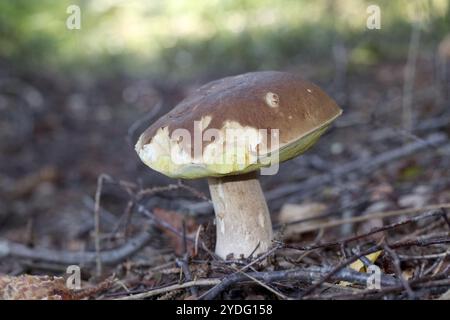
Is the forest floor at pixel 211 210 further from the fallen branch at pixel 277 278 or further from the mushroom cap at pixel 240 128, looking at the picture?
the mushroom cap at pixel 240 128

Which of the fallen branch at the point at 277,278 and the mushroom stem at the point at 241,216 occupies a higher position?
the mushroom stem at the point at 241,216

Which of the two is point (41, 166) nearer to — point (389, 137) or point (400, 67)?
point (389, 137)

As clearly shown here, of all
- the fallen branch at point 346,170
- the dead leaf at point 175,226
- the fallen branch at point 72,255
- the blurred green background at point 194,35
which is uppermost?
the blurred green background at point 194,35

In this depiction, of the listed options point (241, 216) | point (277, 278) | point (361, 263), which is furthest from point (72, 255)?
point (361, 263)

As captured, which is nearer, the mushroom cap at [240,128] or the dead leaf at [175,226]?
the mushroom cap at [240,128]

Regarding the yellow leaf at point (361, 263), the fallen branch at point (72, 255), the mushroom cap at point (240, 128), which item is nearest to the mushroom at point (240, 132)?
the mushroom cap at point (240, 128)

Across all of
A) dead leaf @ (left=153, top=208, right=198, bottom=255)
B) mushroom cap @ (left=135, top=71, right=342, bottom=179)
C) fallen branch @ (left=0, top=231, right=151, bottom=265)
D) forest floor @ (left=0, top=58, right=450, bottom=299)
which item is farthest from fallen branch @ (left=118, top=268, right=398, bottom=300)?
fallen branch @ (left=0, top=231, right=151, bottom=265)

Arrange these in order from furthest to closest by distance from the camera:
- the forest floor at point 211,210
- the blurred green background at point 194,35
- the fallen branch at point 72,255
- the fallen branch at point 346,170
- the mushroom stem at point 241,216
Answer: the blurred green background at point 194,35 → the fallen branch at point 346,170 → the fallen branch at point 72,255 → the mushroom stem at point 241,216 → the forest floor at point 211,210

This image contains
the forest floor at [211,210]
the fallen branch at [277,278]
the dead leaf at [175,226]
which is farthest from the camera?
the dead leaf at [175,226]
